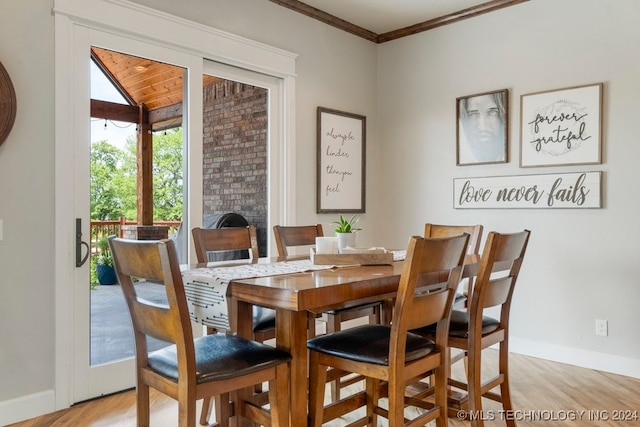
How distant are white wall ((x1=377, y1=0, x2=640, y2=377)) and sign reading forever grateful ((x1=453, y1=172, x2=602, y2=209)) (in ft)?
0.19

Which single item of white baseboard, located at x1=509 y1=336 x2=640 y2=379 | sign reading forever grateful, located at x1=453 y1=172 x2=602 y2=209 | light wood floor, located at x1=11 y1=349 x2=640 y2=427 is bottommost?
light wood floor, located at x1=11 y1=349 x2=640 y2=427

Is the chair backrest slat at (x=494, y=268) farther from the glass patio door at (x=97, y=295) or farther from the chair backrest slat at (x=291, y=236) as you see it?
the glass patio door at (x=97, y=295)

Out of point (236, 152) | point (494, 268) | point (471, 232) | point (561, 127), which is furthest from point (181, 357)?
point (561, 127)

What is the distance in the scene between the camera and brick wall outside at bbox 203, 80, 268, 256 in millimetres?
3467

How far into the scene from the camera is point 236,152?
3.66m

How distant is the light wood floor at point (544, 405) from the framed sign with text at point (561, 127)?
60.2 inches

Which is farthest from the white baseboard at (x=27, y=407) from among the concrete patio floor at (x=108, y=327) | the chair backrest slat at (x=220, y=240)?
the chair backrest slat at (x=220, y=240)

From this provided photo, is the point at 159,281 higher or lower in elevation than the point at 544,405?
higher

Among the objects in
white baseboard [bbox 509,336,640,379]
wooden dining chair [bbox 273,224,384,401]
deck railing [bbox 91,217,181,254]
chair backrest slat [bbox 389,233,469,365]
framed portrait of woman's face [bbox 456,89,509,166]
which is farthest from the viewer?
framed portrait of woman's face [bbox 456,89,509,166]

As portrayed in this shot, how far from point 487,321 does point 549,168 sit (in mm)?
1813

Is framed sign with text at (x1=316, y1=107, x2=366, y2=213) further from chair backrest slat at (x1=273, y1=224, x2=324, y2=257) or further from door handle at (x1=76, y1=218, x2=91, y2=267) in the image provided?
door handle at (x1=76, y1=218, x2=91, y2=267)

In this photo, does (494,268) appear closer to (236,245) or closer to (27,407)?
(236,245)

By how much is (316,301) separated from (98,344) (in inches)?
76.2

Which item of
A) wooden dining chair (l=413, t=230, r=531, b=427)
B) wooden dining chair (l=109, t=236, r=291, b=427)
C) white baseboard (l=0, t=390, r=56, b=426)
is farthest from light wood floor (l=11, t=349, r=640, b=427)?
wooden dining chair (l=109, t=236, r=291, b=427)
